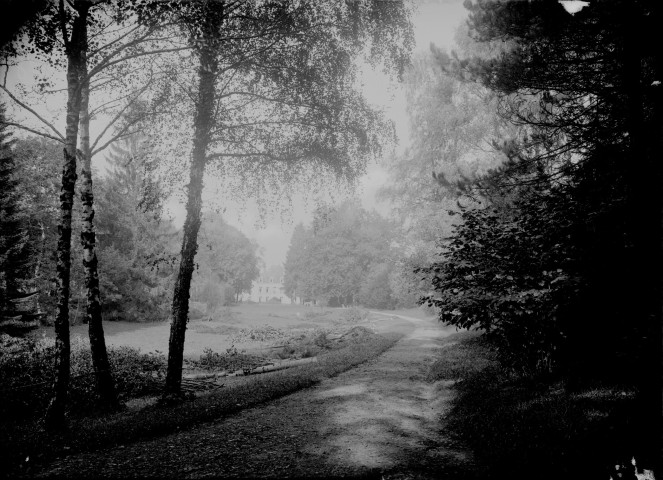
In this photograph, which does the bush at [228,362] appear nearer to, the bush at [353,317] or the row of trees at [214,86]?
the row of trees at [214,86]

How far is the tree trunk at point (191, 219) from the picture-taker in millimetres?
8438

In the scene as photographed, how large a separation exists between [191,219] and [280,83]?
449 centimetres

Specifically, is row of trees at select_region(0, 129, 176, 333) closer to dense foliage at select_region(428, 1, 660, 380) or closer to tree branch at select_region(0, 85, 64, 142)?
tree branch at select_region(0, 85, 64, 142)

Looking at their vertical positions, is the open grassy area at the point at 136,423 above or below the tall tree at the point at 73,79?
below

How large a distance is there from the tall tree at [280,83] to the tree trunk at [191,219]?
0.03 meters

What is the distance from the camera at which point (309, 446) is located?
5.61m

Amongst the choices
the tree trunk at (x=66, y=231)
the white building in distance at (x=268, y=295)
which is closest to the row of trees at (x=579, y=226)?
the tree trunk at (x=66, y=231)

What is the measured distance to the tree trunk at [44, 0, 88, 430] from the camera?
22.1 ft

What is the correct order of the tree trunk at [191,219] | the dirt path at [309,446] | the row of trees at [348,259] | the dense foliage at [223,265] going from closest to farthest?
the dirt path at [309,446]
the tree trunk at [191,219]
the dense foliage at [223,265]
the row of trees at [348,259]

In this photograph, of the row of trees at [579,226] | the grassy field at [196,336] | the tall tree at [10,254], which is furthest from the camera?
the grassy field at [196,336]

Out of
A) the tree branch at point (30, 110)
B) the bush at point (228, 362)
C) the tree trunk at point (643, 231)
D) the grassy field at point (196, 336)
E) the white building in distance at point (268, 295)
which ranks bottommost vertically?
the white building in distance at point (268, 295)

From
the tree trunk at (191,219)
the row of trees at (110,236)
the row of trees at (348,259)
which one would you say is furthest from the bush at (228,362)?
the row of trees at (348,259)

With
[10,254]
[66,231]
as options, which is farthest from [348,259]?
[66,231]

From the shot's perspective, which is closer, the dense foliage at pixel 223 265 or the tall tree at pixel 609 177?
the tall tree at pixel 609 177
